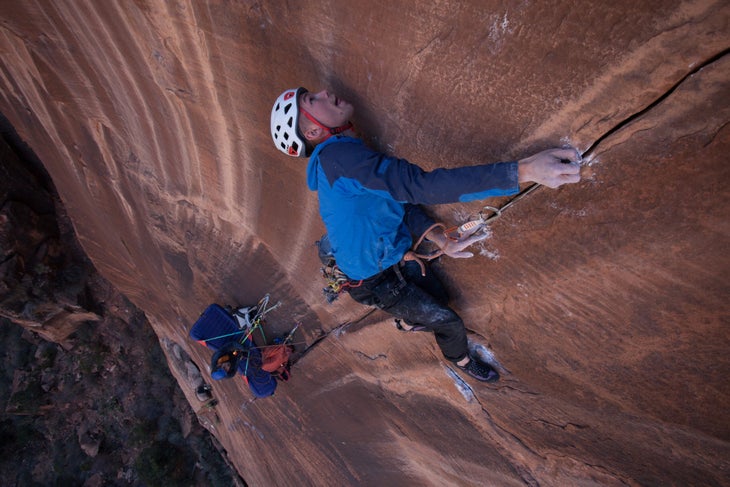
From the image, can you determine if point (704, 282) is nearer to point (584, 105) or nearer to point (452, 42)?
point (584, 105)

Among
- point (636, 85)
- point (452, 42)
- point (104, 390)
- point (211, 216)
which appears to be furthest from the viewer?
point (104, 390)

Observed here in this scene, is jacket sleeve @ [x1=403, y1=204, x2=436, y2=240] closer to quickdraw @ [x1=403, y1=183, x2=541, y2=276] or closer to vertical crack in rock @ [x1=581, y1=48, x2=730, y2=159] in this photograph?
quickdraw @ [x1=403, y1=183, x2=541, y2=276]

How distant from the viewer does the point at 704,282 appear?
1.66m

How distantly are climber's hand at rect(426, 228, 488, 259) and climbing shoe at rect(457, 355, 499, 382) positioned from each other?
0.82m

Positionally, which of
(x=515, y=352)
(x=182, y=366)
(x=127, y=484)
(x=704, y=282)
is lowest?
(x=127, y=484)

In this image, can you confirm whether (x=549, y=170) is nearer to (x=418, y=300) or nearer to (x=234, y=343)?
(x=418, y=300)

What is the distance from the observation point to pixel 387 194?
2.10 m

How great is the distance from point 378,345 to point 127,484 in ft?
37.5

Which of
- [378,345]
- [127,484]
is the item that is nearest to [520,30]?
[378,345]

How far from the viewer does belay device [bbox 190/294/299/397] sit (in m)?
4.43

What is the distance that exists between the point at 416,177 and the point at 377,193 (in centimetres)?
31

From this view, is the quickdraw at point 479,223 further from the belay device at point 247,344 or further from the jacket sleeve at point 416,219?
the belay device at point 247,344

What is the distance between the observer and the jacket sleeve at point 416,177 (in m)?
1.66

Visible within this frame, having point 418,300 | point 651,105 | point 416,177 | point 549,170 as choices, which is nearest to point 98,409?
point 418,300
